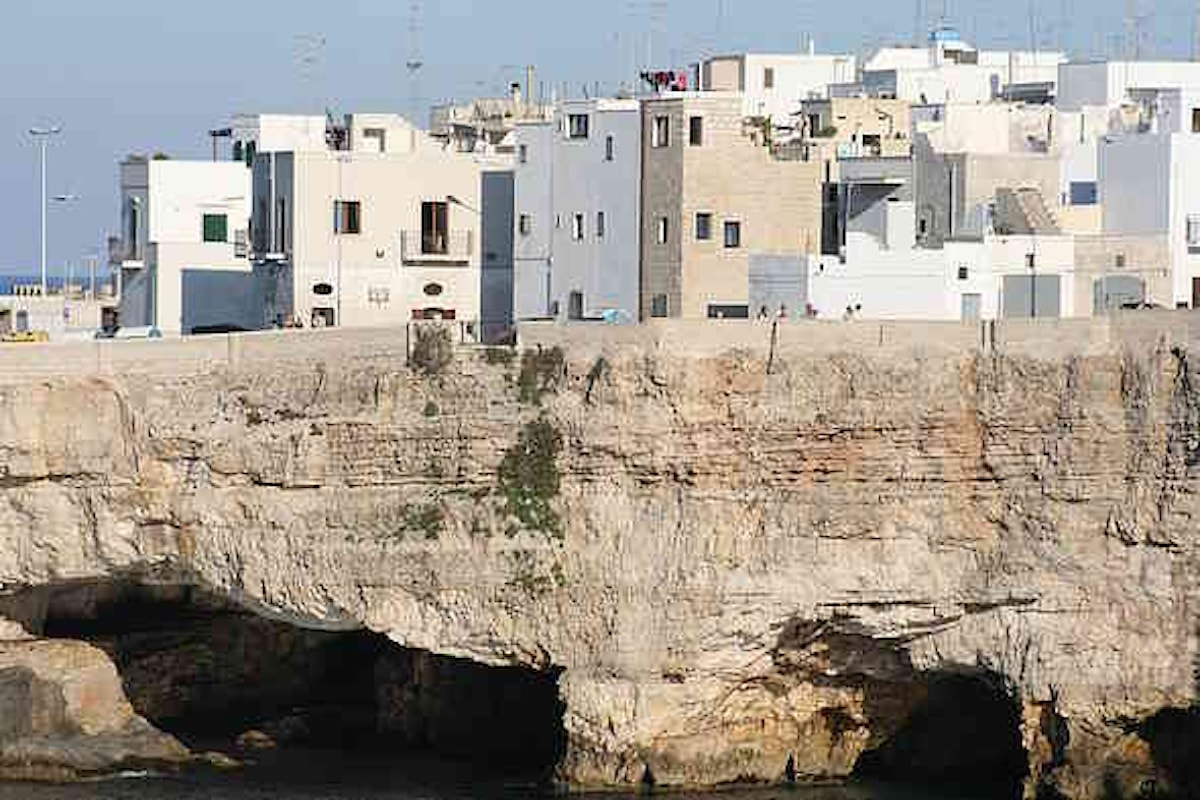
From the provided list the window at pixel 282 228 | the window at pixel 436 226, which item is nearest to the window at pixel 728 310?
the window at pixel 436 226

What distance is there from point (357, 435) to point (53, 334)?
2034 cm

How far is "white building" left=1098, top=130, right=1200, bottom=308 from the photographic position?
48969mm

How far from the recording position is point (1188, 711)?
4088 cm

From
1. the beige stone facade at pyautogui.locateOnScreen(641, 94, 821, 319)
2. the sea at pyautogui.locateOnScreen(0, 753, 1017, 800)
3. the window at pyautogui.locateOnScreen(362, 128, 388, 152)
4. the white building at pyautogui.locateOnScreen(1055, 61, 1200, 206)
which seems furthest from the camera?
the window at pyautogui.locateOnScreen(362, 128, 388, 152)

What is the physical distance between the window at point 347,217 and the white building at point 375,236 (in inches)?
0.6

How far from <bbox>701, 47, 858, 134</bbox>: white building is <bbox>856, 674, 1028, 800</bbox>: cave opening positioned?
17.2 metres

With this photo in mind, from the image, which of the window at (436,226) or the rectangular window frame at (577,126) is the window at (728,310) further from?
the window at (436,226)

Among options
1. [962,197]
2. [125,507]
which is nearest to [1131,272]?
[962,197]

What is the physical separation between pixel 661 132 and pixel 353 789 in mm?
11698

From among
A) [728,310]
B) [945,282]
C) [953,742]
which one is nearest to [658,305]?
[728,310]

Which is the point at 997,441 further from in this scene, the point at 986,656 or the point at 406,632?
the point at 406,632

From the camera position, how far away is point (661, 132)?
161ft

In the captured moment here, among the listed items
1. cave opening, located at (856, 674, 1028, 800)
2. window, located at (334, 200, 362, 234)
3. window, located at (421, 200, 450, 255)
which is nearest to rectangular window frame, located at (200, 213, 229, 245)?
window, located at (334, 200, 362, 234)

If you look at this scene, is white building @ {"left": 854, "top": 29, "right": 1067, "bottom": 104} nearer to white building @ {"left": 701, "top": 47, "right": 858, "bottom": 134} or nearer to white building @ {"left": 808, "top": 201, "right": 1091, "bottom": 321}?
white building @ {"left": 701, "top": 47, "right": 858, "bottom": 134}
